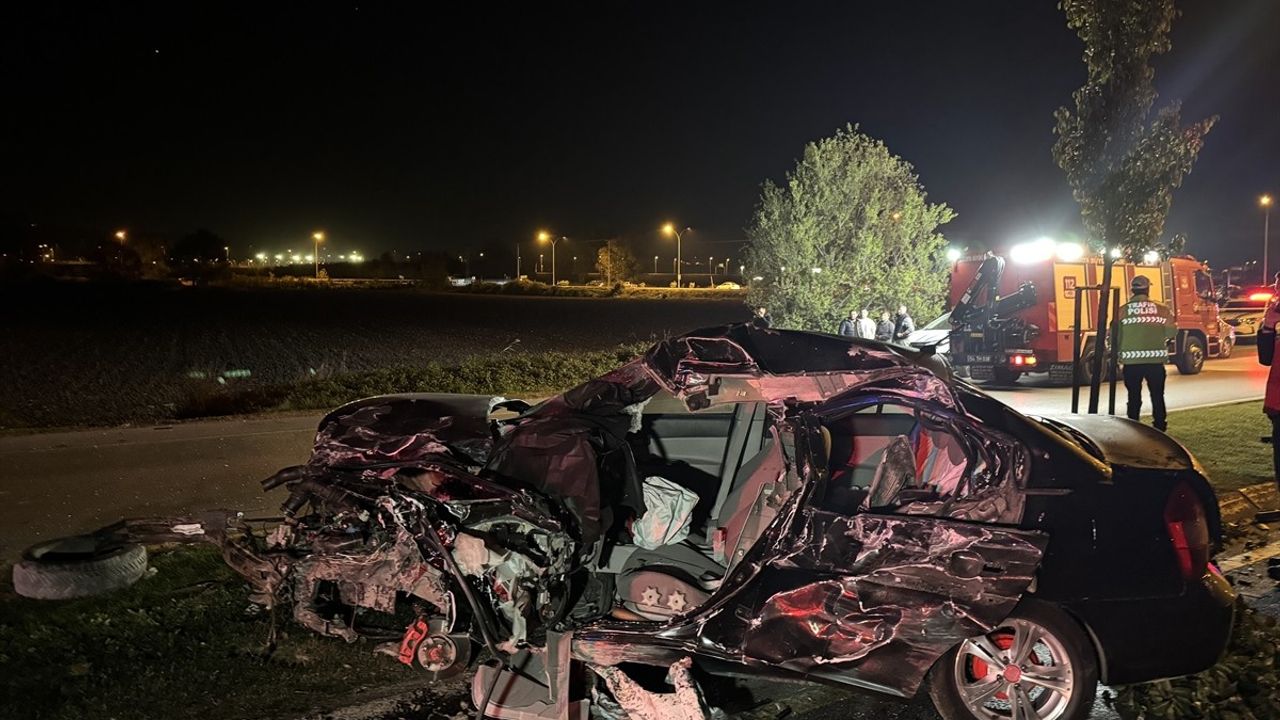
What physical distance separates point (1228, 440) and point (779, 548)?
28.2ft

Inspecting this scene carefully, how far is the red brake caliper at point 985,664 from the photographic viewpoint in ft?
11.6

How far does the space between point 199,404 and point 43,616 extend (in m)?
8.49

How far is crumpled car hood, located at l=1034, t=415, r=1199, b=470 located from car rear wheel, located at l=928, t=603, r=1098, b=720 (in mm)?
765

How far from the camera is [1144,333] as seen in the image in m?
9.22

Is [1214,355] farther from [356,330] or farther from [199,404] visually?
[356,330]

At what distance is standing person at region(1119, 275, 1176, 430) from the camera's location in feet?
30.0

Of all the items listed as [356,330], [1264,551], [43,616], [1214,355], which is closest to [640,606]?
[43,616]

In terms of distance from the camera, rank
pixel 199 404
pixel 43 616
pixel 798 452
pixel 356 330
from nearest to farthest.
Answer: pixel 798 452 < pixel 43 616 < pixel 199 404 < pixel 356 330

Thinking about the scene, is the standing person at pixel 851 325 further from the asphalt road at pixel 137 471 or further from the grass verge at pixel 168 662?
→ the grass verge at pixel 168 662

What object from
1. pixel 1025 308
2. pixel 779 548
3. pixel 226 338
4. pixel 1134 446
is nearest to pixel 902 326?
pixel 1025 308

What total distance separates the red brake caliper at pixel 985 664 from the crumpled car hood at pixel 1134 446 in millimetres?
854

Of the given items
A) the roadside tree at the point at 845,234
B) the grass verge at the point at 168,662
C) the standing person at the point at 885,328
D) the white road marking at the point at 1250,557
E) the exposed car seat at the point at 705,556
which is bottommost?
the white road marking at the point at 1250,557

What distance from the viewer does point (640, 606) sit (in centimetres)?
417

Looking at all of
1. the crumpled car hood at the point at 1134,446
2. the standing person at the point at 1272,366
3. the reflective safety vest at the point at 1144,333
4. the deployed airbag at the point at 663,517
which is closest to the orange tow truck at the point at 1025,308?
the reflective safety vest at the point at 1144,333
